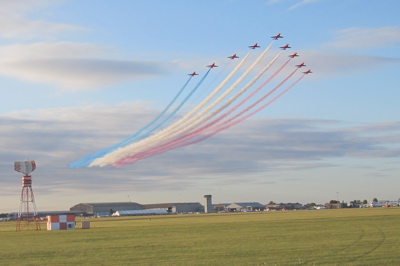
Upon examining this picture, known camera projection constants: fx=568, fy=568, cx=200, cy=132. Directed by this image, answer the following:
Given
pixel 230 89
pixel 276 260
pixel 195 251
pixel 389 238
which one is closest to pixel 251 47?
pixel 230 89

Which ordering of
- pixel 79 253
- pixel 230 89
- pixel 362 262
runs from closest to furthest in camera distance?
pixel 362 262 < pixel 79 253 < pixel 230 89

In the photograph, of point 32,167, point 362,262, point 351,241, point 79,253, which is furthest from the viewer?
point 32,167

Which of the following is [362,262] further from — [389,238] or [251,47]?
[251,47]

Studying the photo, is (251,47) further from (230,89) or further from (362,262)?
(362,262)

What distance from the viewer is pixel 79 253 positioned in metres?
48.6

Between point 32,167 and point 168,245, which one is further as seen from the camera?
point 32,167

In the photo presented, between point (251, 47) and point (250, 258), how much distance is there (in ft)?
199

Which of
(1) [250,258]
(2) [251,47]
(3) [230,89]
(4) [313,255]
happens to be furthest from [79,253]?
(2) [251,47]

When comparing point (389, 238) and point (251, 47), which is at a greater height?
point (251, 47)

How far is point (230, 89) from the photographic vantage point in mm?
93000

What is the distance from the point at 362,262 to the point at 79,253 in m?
24.1

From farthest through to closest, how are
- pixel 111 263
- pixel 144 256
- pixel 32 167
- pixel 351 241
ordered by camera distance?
pixel 32 167 < pixel 351 241 < pixel 144 256 < pixel 111 263

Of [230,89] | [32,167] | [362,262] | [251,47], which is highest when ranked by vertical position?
[251,47]

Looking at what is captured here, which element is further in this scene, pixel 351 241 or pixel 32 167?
pixel 32 167
